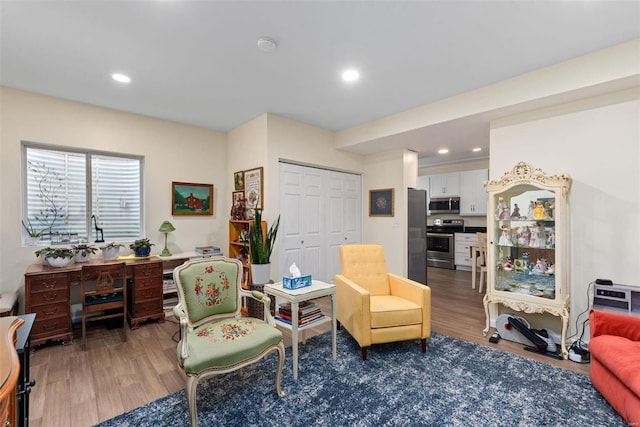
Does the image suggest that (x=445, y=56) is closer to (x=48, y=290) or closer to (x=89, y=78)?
(x=89, y=78)

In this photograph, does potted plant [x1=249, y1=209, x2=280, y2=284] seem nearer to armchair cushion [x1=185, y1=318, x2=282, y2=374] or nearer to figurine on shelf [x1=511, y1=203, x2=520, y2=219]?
armchair cushion [x1=185, y1=318, x2=282, y2=374]

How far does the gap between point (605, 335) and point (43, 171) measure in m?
5.58

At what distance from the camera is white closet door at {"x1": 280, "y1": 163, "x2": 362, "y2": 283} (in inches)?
160

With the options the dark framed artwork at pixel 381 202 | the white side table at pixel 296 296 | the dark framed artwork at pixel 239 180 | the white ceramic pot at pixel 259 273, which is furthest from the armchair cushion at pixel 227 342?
the dark framed artwork at pixel 381 202

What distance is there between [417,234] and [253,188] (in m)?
2.82

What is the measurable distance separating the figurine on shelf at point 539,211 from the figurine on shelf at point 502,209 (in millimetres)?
241

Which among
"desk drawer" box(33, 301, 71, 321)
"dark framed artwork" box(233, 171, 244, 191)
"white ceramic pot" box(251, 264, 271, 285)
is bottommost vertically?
"desk drawer" box(33, 301, 71, 321)

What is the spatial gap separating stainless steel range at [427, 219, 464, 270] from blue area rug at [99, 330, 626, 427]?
13.9 feet

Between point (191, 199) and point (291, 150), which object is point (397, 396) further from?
point (191, 199)

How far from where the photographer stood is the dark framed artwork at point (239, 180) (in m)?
4.22

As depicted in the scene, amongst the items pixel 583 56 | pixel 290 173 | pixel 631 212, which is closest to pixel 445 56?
pixel 583 56

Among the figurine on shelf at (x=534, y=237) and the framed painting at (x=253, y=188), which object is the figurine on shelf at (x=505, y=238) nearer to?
the figurine on shelf at (x=534, y=237)

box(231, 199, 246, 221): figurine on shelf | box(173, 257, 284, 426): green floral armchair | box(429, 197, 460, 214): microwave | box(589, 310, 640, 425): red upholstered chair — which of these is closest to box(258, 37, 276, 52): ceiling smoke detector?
box(173, 257, 284, 426): green floral armchair

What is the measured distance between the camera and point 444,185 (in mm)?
6816
